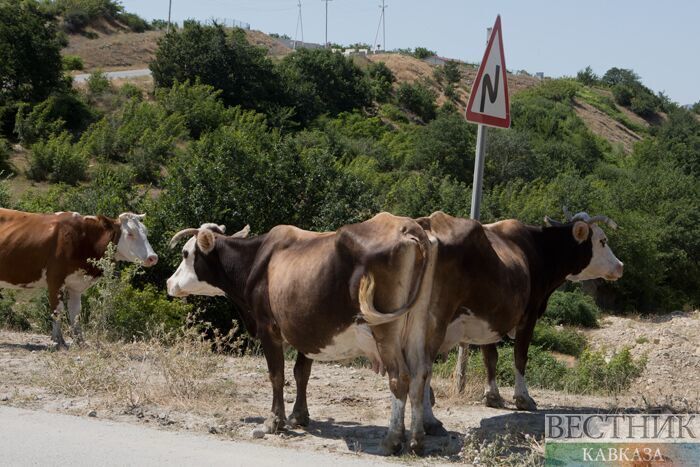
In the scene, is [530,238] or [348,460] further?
[530,238]

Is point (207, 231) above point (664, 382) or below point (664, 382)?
above

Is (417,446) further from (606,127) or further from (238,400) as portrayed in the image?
(606,127)

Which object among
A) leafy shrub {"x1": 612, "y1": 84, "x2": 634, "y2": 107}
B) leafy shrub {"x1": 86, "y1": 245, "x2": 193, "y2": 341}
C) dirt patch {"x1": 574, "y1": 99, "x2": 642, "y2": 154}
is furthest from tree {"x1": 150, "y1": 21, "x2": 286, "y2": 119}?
leafy shrub {"x1": 612, "y1": 84, "x2": 634, "y2": 107}

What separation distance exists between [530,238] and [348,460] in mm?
4239

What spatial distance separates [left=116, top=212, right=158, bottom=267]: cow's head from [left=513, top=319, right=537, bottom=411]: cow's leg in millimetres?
6097

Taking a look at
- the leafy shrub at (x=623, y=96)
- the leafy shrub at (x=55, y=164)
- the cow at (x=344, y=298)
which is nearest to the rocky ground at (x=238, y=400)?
the cow at (x=344, y=298)

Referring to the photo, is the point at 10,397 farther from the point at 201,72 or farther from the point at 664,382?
the point at 201,72

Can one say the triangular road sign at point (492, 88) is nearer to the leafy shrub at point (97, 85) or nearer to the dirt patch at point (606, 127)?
the leafy shrub at point (97, 85)

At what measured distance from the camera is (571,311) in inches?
1543

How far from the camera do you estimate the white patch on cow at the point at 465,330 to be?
9.06 metres

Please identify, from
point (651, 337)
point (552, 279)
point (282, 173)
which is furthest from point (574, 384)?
point (651, 337)

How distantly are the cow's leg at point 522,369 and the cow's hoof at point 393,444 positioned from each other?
2637mm

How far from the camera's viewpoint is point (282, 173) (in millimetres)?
24312

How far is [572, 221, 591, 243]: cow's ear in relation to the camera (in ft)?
35.0
